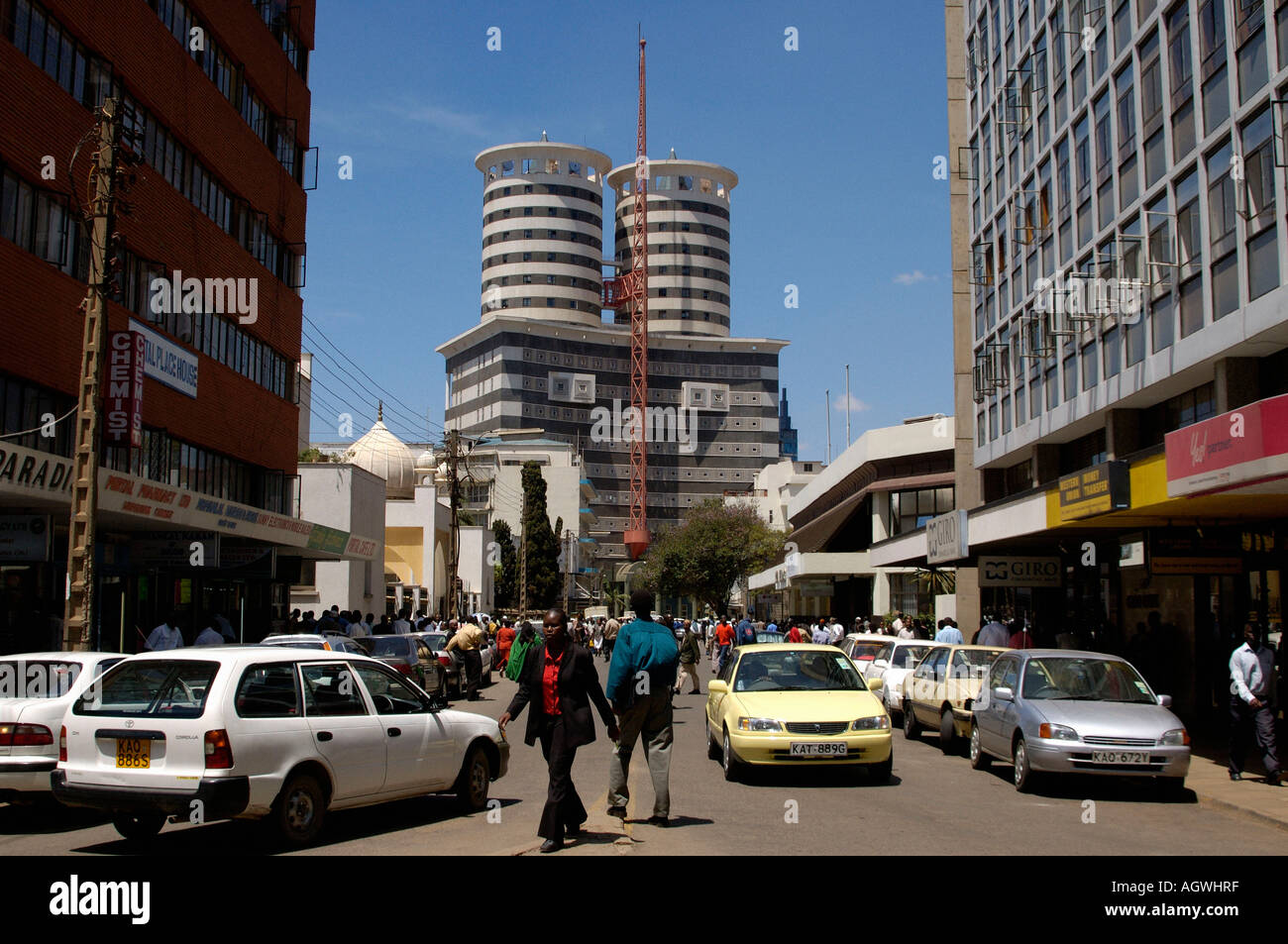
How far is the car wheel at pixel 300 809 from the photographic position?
29.1 ft

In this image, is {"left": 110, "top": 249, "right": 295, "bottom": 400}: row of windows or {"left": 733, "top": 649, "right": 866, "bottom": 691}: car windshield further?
{"left": 110, "top": 249, "right": 295, "bottom": 400}: row of windows

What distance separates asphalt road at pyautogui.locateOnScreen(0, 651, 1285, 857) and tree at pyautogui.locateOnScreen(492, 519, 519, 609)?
67.0m

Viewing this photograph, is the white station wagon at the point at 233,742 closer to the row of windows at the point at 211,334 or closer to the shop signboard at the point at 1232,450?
the shop signboard at the point at 1232,450

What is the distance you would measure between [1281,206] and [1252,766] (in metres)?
8.12

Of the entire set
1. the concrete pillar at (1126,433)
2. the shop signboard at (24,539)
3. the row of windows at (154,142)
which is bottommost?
the shop signboard at (24,539)

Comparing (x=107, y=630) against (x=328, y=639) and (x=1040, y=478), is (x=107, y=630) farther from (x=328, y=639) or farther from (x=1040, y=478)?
(x=1040, y=478)

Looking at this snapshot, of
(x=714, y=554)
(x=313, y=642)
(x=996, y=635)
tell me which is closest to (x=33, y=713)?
(x=313, y=642)

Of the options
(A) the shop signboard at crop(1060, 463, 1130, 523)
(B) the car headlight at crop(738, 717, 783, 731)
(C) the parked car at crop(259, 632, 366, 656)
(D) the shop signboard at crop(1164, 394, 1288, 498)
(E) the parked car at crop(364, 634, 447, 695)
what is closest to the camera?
(B) the car headlight at crop(738, 717, 783, 731)

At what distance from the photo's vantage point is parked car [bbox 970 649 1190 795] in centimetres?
1227

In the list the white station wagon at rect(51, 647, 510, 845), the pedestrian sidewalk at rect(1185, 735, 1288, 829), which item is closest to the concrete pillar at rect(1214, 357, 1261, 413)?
the pedestrian sidewalk at rect(1185, 735, 1288, 829)

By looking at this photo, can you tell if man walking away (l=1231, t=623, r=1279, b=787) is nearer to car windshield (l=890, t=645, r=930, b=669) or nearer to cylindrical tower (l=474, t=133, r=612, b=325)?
car windshield (l=890, t=645, r=930, b=669)

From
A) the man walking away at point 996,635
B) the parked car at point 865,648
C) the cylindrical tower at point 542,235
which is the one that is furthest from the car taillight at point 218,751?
the cylindrical tower at point 542,235

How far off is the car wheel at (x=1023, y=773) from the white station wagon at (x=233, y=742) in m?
6.53
